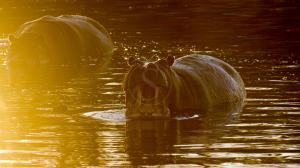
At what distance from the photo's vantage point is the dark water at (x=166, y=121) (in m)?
15.2

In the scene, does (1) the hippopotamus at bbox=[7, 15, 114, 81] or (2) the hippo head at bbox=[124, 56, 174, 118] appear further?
(1) the hippopotamus at bbox=[7, 15, 114, 81]

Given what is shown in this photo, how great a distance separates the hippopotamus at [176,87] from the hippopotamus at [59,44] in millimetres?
9323

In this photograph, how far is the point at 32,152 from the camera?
51.9 ft

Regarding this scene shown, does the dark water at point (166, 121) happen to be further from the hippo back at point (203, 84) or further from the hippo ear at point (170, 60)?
the hippo ear at point (170, 60)

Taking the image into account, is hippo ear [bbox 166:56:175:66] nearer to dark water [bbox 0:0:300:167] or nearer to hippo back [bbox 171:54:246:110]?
hippo back [bbox 171:54:246:110]

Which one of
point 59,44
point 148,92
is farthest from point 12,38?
point 148,92

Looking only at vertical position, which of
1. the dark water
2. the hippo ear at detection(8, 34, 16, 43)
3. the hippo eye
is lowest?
the dark water

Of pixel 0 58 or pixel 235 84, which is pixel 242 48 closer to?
pixel 0 58

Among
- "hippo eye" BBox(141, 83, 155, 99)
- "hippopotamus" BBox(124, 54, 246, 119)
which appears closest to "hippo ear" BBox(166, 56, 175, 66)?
"hippopotamus" BBox(124, 54, 246, 119)

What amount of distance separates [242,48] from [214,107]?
1251 centimetres

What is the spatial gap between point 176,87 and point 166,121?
57 centimetres

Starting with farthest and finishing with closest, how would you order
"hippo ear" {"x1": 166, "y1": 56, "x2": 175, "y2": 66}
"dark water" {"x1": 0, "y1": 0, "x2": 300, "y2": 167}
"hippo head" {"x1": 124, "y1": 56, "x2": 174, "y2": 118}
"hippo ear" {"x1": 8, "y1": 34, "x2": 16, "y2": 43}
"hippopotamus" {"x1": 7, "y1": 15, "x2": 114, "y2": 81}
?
"hippopotamus" {"x1": 7, "y1": 15, "x2": 114, "y2": 81} < "hippo ear" {"x1": 8, "y1": 34, "x2": 16, "y2": 43} < "hippo ear" {"x1": 166, "y1": 56, "x2": 175, "y2": 66} < "hippo head" {"x1": 124, "y1": 56, "x2": 174, "y2": 118} < "dark water" {"x1": 0, "y1": 0, "x2": 300, "y2": 167}

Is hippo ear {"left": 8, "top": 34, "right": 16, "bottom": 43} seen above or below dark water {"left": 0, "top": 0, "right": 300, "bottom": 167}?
above

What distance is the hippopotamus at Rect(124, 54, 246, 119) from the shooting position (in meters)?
17.8
